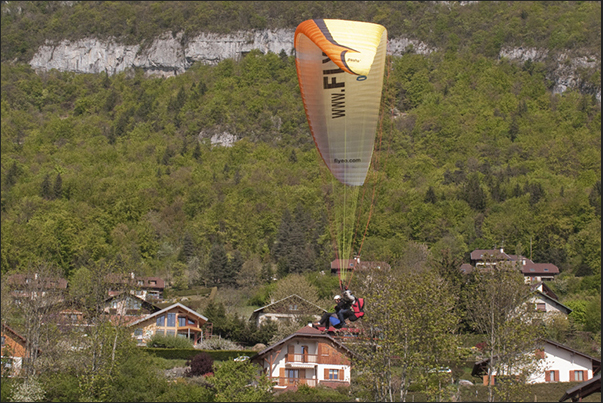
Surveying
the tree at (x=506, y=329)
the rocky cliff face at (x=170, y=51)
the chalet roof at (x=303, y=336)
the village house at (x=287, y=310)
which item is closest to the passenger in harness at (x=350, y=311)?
the tree at (x=506, y=329)

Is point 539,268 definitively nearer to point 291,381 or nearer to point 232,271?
point 232,271

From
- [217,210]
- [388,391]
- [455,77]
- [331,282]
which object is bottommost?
[388,391]

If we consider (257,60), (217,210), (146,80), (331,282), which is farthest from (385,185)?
(146,80)

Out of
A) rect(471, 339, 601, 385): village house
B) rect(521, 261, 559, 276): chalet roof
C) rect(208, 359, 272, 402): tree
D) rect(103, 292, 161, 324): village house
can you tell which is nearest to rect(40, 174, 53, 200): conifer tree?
rect(103, 292, 161, 324): village house

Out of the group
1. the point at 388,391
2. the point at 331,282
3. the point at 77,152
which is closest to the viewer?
the point at 388,391

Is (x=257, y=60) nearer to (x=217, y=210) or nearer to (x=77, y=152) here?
(x=77, y=152)

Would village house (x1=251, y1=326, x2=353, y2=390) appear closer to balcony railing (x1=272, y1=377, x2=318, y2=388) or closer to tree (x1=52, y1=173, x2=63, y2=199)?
balcony railing (x1=272, y1=377, x2=318, y2=388)

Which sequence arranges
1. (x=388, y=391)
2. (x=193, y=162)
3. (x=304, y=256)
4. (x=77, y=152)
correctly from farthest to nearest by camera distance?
(x=77, y=152) → (x=193, y=162) → (x=304, y=256) → (x=388, y=391)
